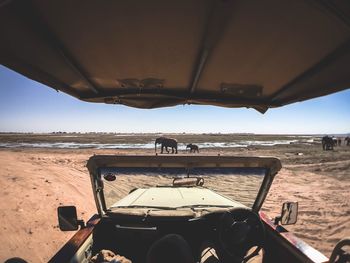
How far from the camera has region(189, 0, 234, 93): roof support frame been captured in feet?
4.70

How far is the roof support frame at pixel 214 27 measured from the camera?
56.4 inches

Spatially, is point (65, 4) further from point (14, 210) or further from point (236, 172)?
point (14, 210)

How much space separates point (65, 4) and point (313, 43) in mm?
1441

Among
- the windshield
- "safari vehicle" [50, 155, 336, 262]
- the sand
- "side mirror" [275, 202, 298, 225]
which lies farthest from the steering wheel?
the sand

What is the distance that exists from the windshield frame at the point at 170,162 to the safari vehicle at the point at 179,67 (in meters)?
0.01

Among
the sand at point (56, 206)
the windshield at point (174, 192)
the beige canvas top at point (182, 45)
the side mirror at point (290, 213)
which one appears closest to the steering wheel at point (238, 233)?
the side mirror at point (290, 213)

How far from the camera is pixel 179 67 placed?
2.39 meters

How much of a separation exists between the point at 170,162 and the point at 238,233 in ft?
3.17

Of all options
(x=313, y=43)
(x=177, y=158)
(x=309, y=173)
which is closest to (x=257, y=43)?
(x=313, y=43)

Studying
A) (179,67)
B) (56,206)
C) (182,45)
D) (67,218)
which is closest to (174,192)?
(67,218)

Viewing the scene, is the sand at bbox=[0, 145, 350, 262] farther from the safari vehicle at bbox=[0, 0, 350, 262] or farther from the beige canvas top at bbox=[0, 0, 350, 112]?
the beige canvas top at bbox=[0, 0, 350, 112]

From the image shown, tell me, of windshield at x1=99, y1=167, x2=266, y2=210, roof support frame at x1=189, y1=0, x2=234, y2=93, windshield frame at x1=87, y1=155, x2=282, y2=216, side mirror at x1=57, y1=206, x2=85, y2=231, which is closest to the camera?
roof support frame at x1=189, y1=0, x2=234, y2=93

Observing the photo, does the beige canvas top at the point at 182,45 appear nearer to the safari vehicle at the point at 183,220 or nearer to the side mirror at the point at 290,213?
the safari vehicle at the point at 183,220

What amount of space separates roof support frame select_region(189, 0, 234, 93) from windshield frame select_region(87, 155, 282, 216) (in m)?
1.05
